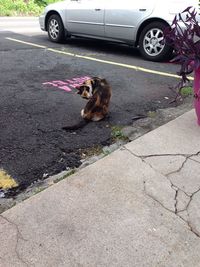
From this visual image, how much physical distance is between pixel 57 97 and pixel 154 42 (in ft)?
10.4

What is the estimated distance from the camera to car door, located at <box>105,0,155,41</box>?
7420 mm

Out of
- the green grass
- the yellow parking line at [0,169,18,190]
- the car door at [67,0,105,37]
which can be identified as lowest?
the green grass

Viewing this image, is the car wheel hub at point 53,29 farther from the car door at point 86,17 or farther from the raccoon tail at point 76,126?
the raccoon tail at point 76,126

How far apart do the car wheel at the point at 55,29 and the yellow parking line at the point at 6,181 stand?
629cm

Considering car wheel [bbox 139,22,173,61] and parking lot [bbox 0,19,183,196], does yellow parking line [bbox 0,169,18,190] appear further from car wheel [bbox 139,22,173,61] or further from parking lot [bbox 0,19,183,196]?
car wheel [bbox 139,22,173,61]

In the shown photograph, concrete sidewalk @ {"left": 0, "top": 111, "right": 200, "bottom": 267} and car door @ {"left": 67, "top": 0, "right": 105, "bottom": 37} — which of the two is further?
car door @ {"left": 67, "top": 0, "right": 105, "bottom": 37}

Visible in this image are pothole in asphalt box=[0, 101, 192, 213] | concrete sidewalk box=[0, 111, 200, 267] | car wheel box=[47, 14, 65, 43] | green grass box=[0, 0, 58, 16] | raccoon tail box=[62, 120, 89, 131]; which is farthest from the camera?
green grass box=[0, 0, 58, 16]

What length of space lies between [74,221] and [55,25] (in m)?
7.15

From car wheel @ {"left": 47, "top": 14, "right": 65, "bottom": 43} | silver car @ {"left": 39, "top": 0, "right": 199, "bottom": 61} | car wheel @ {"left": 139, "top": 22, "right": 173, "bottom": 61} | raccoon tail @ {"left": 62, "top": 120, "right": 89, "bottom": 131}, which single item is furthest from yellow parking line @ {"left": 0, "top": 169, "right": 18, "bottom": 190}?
car wheel @ {"left": 47, "top": 14, "right": 65, "bottom": 43}

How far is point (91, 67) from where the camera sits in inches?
268

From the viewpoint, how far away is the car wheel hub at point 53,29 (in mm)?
8914

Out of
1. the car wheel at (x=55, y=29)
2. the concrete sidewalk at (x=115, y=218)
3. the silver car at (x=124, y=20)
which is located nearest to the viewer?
the concrete sidewalk at (x=115, y=218)

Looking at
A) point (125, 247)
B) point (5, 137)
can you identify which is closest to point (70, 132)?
point (5, 137)

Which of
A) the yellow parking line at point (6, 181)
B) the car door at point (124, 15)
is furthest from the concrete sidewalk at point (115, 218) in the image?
the car door at point (124, 15)
